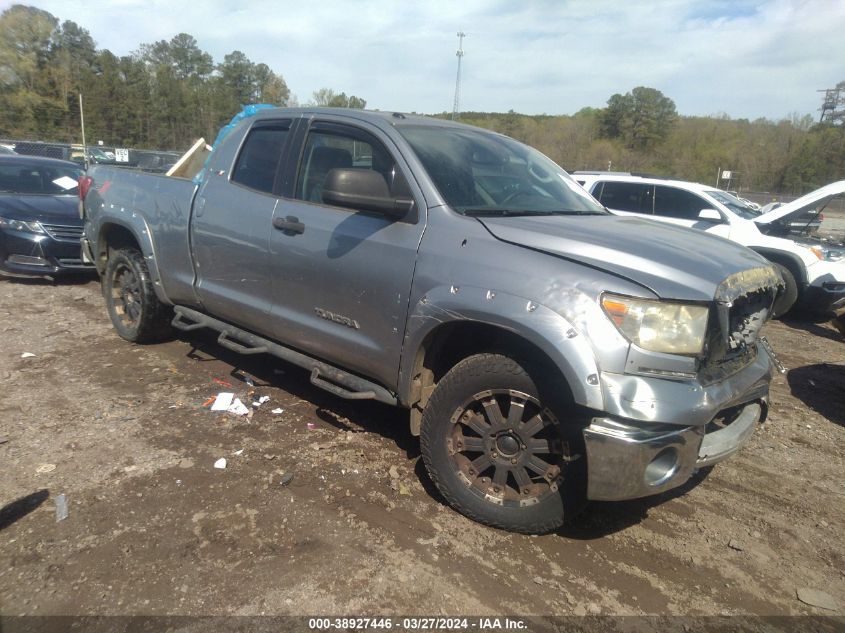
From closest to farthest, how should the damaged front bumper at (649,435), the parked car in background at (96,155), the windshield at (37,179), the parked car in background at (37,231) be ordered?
1. the damaged front bumper at (649,435)
2. the parked car in background at (37,231)
3. the windshield at (37,179)
4. the parked car in background at (96,155)

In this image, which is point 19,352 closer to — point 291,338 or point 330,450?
point 291,338

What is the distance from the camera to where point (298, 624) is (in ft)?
7.47

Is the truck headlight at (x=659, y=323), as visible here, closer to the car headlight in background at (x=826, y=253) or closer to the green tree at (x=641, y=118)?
the car headlight in background at (x=826, y=253)

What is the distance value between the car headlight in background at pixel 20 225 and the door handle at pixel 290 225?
5581 mm

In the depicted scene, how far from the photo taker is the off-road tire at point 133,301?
508 cm

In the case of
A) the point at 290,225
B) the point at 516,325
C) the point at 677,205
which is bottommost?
the point at 516,325

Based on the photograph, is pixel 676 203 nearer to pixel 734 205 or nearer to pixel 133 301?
pixel 734 205

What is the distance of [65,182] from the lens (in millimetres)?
8750

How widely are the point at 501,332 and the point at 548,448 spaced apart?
1.90 feet

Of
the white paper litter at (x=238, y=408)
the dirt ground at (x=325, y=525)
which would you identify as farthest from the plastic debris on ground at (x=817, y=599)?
the white paper litter at (x=238, y=408)

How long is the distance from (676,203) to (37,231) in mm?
9359

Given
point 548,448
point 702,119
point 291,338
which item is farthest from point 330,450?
point 702,119

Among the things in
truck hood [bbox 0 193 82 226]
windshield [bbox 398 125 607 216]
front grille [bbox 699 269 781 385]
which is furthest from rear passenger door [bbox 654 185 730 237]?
truck hood [bbox 0 193 82 226]

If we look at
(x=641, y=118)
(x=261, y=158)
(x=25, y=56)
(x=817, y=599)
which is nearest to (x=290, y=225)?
(x=261, y=158)
